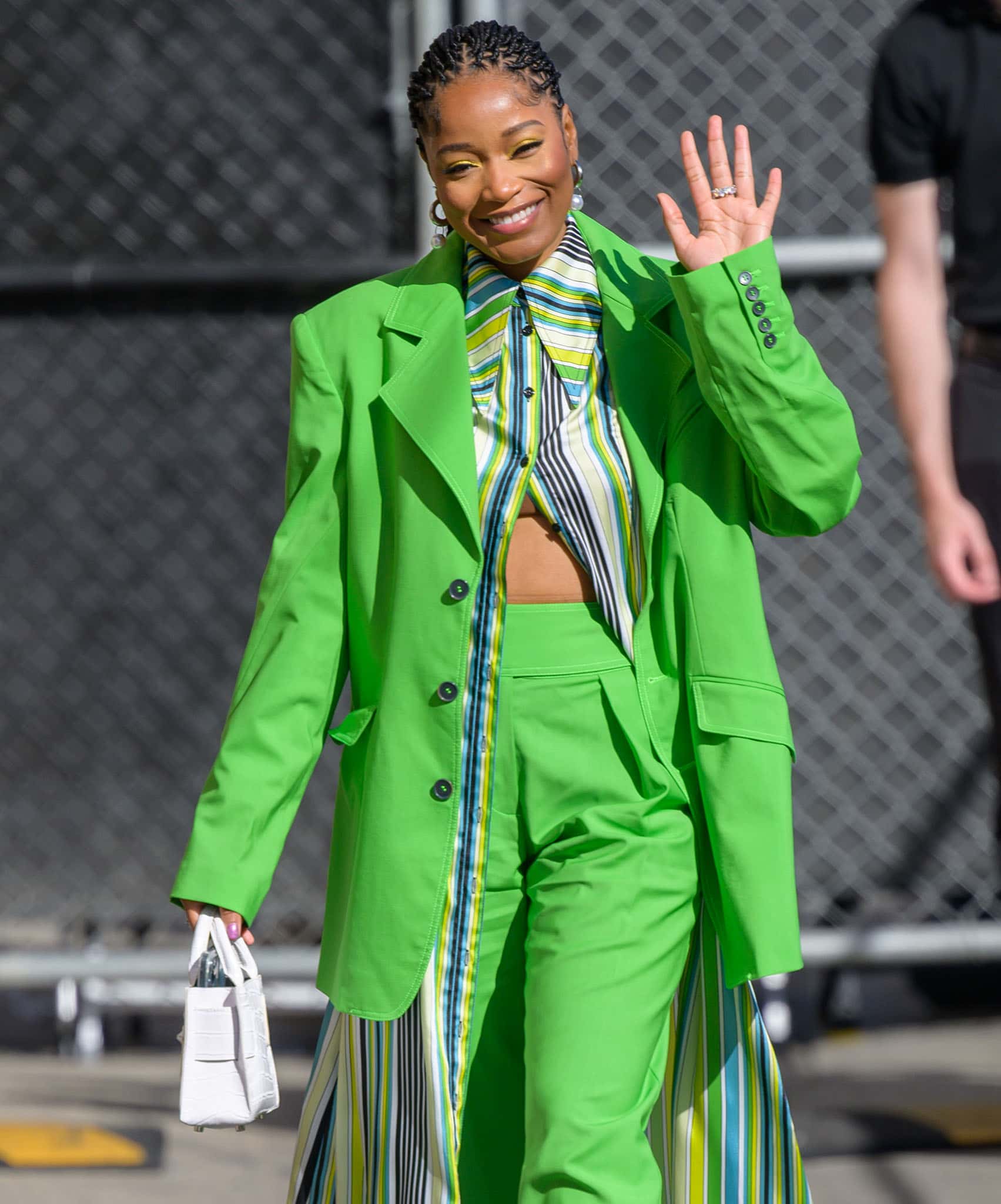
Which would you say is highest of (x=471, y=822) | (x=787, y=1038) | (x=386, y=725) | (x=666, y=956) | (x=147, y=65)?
(x=147, y=65)

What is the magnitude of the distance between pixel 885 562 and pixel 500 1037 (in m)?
2.83

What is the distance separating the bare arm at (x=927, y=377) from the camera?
2518 millimetres

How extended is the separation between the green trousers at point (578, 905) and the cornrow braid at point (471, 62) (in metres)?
0.68

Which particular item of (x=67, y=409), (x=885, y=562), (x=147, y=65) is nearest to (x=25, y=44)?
(x=147, y=65)

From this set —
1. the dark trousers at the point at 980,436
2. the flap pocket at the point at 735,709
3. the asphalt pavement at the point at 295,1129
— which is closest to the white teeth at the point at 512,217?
the flap pocket at the point at 735,709

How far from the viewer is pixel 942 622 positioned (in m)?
4.69

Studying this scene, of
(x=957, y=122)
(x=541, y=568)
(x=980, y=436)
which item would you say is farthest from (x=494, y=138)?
(x=980, y=436)

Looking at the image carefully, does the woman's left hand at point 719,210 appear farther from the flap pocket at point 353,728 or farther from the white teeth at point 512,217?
the flap pocket at point 353,728

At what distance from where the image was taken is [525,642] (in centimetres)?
208

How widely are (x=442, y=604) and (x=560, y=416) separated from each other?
0.30 m

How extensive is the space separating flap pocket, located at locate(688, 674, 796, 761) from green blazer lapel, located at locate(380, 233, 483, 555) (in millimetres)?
352

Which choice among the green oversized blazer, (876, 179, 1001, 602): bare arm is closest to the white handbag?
the green oversized blazer

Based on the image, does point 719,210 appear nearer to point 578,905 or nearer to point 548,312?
point 548,312

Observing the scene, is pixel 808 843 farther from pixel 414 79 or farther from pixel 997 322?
pixel 414 79
